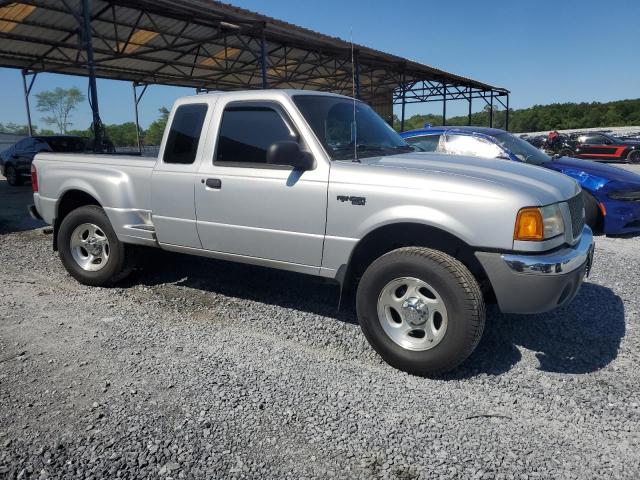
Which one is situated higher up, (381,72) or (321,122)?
(381,72)

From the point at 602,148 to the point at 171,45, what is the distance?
59.2 ft

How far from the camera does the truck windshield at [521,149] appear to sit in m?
7.03

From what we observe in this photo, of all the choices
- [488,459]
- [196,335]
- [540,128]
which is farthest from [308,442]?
[540,128]

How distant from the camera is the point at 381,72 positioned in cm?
2478

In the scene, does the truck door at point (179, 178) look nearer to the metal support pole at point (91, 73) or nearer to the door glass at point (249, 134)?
the door glass at point (249, 134)

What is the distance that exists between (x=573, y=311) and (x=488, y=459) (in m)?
2.36

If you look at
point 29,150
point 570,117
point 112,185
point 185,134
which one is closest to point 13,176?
point 29,150

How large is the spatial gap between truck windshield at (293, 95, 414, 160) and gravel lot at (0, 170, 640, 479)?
147 centimetres

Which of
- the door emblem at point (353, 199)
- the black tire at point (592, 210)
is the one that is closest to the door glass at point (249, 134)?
the door emblem at point (353, 199)

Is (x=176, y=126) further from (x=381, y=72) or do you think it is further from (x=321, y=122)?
(x=381, y=72)

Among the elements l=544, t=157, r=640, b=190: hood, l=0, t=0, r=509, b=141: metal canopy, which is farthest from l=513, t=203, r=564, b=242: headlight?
l=0, t=0, r=509, b=141: metal canopy

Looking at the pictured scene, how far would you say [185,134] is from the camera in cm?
420

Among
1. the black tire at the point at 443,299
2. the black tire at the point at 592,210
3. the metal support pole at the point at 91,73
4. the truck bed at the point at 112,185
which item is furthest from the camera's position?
the metal support pole at the point at 91,73

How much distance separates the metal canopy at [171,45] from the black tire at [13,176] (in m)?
3.83
